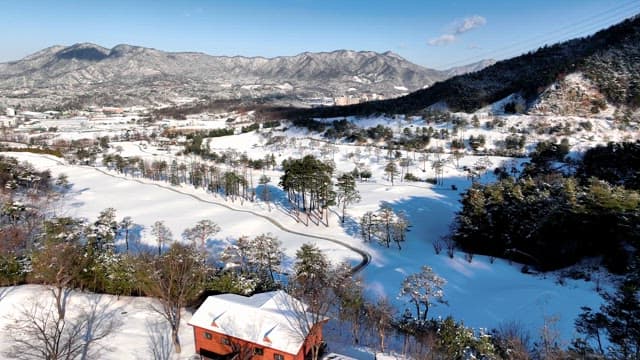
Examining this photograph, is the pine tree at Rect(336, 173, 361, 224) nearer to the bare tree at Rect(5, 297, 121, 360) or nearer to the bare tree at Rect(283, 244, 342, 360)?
the bare tree at Rect(283, 244, 342, 360)

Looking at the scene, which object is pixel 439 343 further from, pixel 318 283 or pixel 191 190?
pixel 191 190

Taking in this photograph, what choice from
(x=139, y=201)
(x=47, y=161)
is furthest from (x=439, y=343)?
(x=47, y=161)

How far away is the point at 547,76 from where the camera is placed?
308ft

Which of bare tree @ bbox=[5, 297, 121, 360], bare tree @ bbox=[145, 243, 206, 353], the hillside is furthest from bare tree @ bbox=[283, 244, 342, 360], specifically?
the hillside

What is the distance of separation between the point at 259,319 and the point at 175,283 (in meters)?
5.16

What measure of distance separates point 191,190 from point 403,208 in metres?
32.5

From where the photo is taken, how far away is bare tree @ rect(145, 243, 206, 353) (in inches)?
663

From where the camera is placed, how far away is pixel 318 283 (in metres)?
19.5

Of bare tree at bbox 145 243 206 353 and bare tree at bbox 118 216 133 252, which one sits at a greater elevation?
bare tree at bbox 145 243 206 353

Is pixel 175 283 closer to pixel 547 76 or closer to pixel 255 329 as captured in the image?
pixel 255 329

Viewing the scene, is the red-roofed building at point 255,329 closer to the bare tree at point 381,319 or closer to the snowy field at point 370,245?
the snowy field at point 370,245

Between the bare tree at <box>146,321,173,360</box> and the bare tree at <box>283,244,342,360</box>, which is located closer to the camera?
the bare tree at <box>283,244,342,360</box>

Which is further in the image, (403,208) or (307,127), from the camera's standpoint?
(307,127)

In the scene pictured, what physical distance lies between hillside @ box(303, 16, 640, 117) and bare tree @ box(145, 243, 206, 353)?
310ft
